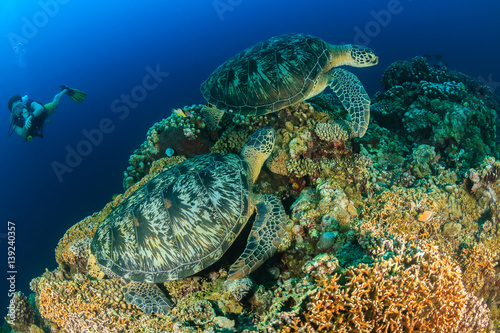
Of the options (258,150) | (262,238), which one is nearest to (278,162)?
(258,150)

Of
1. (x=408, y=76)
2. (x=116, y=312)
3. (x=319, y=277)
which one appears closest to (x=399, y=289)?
(x=319, y=277)

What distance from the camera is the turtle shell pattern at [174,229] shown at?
2.48 meters

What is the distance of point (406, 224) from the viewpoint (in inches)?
96.2

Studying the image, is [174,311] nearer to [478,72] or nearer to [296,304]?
[296,304]

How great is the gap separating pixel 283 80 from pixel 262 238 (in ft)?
7.62

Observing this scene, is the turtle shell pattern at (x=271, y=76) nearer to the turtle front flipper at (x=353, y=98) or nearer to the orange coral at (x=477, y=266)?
the turtle front flipper at (x=353, y=98)

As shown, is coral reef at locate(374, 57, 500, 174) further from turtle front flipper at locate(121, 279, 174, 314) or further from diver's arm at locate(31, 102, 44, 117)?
diver's arm at locate(31, 102, 44, 117)

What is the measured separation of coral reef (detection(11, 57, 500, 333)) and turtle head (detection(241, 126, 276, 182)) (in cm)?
24

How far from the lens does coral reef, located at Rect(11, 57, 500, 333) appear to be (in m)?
1.66

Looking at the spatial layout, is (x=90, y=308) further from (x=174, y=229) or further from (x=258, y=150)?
(x=258, y=150)

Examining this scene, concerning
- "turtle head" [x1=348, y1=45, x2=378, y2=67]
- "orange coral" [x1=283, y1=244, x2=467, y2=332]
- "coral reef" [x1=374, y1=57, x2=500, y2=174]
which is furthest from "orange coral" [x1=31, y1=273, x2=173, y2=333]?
"turtle head" [x1=348, y1=45, x2=378, y2=67]

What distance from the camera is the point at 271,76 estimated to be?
3693 millimetres

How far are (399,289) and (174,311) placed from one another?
2065 millimetres

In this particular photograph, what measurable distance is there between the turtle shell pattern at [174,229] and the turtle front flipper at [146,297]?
9.7 inches
